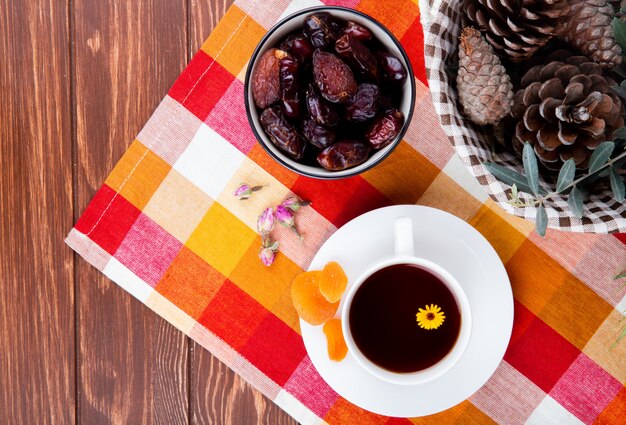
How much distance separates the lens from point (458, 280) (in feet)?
2.97

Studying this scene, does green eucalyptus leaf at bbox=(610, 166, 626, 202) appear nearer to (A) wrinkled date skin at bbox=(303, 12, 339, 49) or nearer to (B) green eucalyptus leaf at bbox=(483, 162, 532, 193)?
(B) green eucalyptus leaf at bbox=(483, 162, 532, 193)


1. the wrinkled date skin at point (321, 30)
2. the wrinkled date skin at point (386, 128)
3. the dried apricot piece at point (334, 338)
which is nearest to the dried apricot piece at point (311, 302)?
the dried apricot piece at point (334, 338)

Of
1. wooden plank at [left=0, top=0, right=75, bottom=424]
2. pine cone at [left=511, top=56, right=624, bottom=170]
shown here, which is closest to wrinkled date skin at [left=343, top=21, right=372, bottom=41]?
pine cone at [left=511, top=56, right=624, bottom=170]

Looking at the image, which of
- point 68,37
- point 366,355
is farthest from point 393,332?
point 68,37

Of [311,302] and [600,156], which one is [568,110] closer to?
[600,156]

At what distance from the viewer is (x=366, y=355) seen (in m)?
0.91

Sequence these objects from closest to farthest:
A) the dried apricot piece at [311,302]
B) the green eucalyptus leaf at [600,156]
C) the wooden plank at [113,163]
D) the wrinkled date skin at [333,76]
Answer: the green eucalyptus leaf at [600,156], the wrinkled date skin at [333,76], the dried apricot piece at [311,302], the wooden plank at [113,163]

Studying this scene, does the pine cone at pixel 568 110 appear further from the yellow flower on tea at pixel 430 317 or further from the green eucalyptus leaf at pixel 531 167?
the yellow flower on tea at pixel 430 317

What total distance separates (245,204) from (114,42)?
1.15 feet

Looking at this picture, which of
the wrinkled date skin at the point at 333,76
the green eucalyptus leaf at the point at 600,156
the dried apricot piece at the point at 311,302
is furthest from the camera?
the dried apricot piece at the point at 311,302

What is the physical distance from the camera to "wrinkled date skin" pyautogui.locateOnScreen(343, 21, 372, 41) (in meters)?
0.82

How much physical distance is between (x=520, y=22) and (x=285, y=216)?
1.46 ft

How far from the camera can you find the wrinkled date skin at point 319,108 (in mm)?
801

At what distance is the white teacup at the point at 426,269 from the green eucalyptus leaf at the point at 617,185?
0.25 meters
